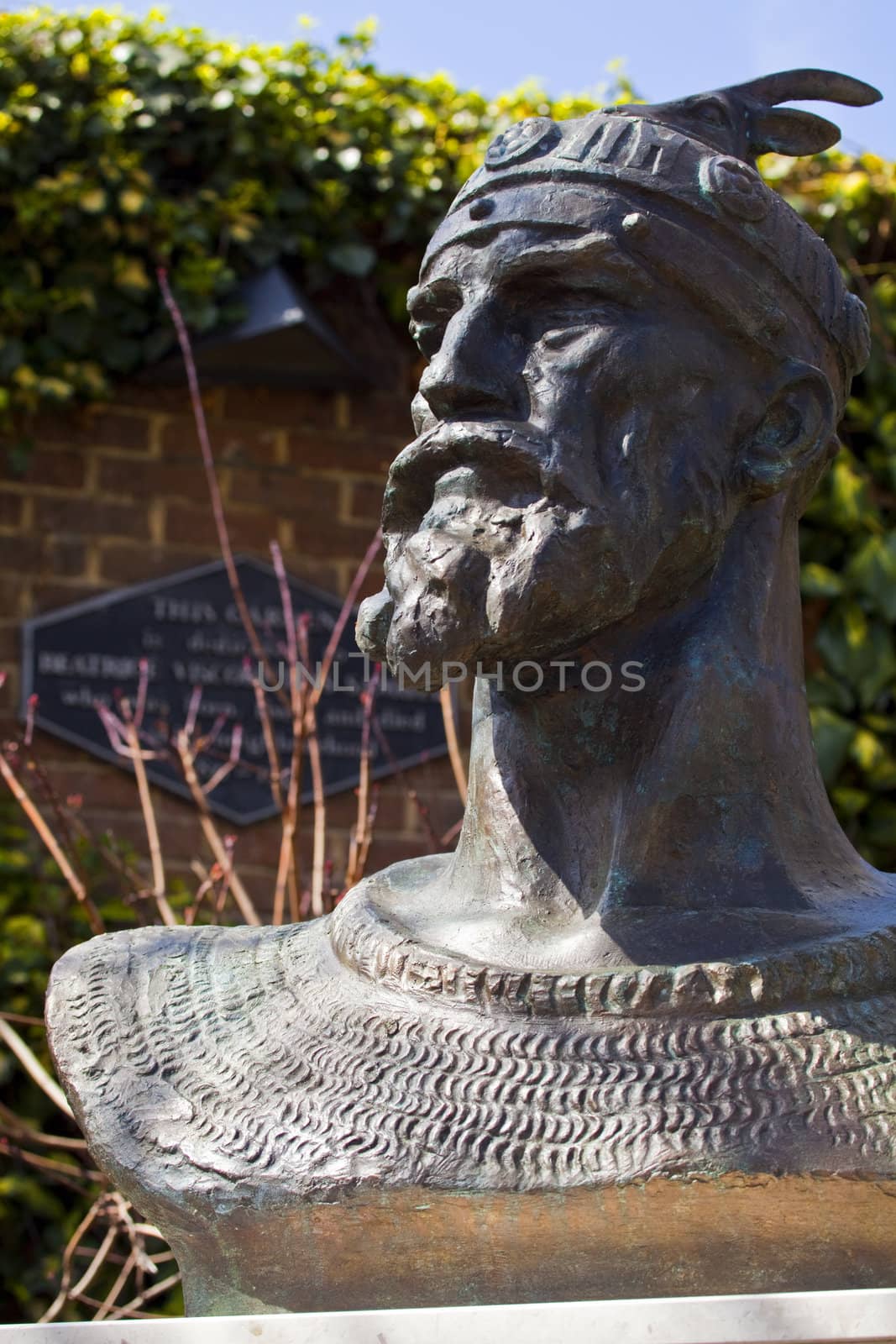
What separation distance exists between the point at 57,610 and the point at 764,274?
118 inches

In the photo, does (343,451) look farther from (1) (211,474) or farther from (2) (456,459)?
(2) (456,459)

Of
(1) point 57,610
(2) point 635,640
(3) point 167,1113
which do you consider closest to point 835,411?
(2) point 635,640

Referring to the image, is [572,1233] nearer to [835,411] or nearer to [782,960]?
[782,960]

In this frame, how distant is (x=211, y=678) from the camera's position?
14.5ft

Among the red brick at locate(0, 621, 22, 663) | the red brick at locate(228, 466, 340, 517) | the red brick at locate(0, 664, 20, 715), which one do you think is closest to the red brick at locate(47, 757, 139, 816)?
the red brick at locate(0, 664, 20, 715)

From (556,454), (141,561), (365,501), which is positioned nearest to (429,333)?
(556,454)

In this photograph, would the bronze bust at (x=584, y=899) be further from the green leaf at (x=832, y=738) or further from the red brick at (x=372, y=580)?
the red brick at (x=372, y=580)

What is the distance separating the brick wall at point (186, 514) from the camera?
4359mm

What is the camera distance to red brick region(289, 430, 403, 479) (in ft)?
15.4

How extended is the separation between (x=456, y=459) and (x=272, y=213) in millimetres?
3204

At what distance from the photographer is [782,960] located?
1.60 metres

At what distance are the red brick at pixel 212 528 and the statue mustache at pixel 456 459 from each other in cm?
285

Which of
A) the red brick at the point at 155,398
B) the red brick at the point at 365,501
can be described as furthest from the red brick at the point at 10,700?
the red brick at the point at 365,501

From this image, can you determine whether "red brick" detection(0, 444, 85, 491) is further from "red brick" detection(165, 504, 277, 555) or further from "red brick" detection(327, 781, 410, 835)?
"red brick" detection(327, 781, 410, 835)
